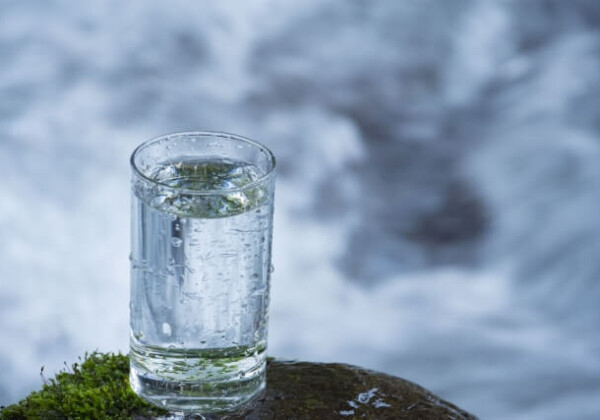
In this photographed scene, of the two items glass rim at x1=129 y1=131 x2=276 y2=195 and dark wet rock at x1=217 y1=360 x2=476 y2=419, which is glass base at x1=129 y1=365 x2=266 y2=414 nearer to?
dark wet rock at x1=217 y1=360 x2=476 y2=419

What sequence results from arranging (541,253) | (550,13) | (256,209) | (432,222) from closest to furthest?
(256,209), (541,253), (432,222), (550,13)

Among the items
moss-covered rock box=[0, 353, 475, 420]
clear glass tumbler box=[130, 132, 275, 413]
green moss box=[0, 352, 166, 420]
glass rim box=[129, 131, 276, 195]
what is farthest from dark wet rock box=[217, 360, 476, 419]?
glass rim box=[129, 131, 276, 195]

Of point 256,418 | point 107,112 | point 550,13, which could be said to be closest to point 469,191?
point 550,13

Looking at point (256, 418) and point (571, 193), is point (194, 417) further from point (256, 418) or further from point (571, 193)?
point (571, 193)

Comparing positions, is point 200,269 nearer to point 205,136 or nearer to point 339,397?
point 205,136

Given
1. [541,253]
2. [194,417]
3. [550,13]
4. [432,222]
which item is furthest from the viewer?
[550,13]

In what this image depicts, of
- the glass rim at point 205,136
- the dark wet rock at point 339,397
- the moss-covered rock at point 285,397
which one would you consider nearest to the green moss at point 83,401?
the moss-covered rock at point 285,397

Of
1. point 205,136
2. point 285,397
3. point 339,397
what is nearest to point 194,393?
point 285,397

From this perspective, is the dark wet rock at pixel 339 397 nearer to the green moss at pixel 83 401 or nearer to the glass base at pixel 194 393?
the glass base at pixel 194 393

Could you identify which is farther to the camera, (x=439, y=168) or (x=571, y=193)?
(x=439, y=168)
